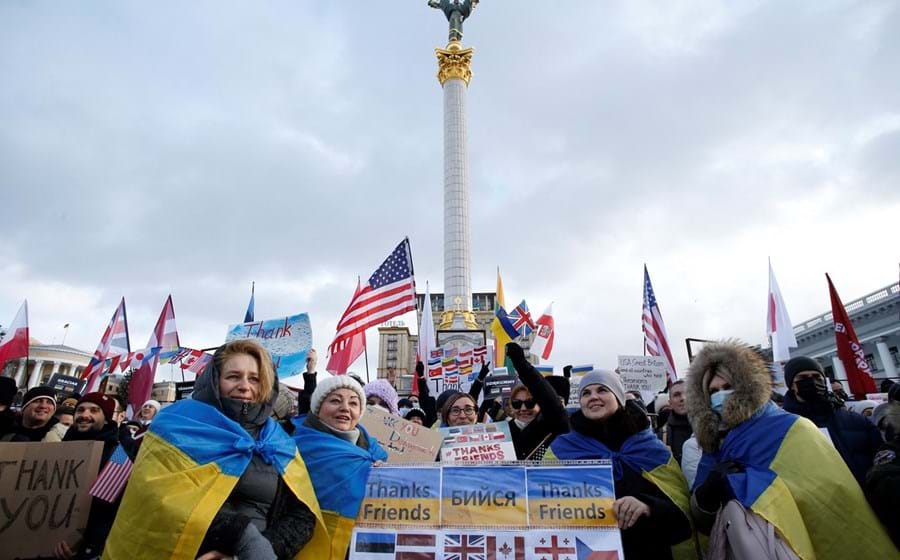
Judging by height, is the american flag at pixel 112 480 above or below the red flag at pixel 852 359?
below

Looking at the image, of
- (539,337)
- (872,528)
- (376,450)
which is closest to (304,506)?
(376,450)

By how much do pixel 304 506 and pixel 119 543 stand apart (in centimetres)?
89

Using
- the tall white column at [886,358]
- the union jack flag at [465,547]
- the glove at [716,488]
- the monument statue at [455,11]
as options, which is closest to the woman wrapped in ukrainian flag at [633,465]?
the glove at [716,488]

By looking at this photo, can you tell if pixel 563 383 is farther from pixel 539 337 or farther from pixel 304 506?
pixel 539 337

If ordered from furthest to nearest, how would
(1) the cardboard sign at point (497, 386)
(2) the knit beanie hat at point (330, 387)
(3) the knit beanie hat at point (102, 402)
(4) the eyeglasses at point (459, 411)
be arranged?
(1) the cardboard sign at point (497, 386), (4) the eyeglasses at point (459, 411), (3) the knit beanie hat at point (102, 402), (2) the knit beanie hat at point (330, 387)

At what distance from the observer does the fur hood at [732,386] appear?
10.3 feet

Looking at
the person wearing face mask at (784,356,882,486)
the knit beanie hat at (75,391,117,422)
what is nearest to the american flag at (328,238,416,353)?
the knit beanie hat at (75,391,117,422)

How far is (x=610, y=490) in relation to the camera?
2.87 meters

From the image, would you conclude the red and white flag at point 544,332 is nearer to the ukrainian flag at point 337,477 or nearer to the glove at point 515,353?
the glove at point 515,353

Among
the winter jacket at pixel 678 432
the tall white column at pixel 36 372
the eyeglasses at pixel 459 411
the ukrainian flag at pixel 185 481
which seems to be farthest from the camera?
the tall white column at pixel 36 372

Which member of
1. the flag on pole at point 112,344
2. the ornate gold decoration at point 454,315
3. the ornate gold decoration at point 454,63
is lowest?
the flag on pole at point 112,344

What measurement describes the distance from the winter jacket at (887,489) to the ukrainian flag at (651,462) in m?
0.94

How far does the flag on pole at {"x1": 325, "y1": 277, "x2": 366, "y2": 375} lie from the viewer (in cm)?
1154

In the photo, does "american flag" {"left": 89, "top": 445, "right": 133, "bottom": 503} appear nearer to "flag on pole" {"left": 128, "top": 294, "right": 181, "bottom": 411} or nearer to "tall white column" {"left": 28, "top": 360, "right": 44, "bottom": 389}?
"flag on pole" {"left": 128, "top": 294, "right": 181, "bottom": 411}
